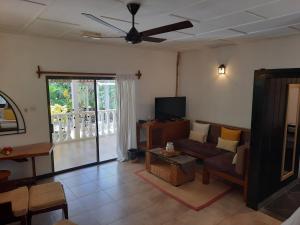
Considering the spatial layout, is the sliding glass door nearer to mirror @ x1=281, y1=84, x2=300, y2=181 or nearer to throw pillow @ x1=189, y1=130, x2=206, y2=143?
throw pillow @ x1=189, y1=130, x2=206, y2=143

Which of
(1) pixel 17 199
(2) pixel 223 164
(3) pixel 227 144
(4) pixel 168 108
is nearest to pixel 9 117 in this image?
(1) pixel 17 199

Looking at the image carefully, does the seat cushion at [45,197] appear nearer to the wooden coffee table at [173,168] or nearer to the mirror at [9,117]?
the mirror at [9,117]

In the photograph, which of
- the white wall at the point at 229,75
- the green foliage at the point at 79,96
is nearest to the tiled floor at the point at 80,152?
the green foliage at the point at 79,96

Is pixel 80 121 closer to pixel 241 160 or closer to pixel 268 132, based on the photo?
pixel 241 160

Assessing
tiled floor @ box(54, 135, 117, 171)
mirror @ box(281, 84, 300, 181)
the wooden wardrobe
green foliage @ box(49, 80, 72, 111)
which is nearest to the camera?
the wooden wardrobe

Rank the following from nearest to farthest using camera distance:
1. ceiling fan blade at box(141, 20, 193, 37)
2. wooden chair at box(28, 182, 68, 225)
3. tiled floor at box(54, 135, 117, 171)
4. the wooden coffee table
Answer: ceiling fan blade at box(141, 20, 193, 37) → wooden chair at box(28, 182, 68, 225) → the wooden coffee table → tiled floor at box(54, 135, 117, 171)

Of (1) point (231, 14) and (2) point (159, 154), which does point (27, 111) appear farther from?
(1) point (231, 14)

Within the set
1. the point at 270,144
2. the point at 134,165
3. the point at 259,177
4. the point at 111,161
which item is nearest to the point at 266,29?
the point at 270,144

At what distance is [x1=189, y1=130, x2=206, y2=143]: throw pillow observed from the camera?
4.95m

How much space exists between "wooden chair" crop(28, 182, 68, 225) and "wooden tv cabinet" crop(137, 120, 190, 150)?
8.05ft

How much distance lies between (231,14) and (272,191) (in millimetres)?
2717

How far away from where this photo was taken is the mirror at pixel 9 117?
141 inches

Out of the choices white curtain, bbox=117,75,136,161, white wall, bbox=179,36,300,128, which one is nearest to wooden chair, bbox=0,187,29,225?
white curtain, bbox=117,75,136,161

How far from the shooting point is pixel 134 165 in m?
4.79
